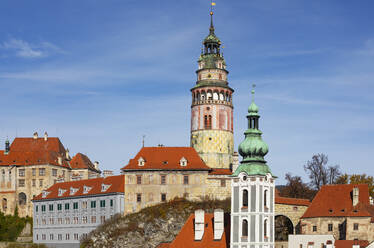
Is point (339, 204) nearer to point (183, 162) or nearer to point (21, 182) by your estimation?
point (183, 162)

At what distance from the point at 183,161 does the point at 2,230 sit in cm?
3011

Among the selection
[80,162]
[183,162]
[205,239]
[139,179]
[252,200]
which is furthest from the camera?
[80,162]

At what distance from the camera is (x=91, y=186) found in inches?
3401

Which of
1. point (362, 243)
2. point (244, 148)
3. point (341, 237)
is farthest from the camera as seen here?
point (341, 237)

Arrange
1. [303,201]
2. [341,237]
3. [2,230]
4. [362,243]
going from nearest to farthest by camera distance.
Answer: [362,243] → [341,237] → [303,201] → [2,230]

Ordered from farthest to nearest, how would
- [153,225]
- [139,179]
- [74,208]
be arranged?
[74,208]
[139,179]
[153,225]

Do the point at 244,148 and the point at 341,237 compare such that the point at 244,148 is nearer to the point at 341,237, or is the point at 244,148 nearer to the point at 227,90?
the point at 341,237

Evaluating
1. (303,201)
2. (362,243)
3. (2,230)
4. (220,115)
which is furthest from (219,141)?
(2,230)

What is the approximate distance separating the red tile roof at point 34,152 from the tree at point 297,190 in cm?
3311

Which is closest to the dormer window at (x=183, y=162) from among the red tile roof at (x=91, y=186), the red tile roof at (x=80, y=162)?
the red tile roof at (x=91, y=186)

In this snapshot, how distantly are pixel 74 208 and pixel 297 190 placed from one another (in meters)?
27.9

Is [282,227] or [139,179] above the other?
[139,179]

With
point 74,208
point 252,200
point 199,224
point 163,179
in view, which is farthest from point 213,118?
point 252,200

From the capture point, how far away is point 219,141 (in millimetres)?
84625
